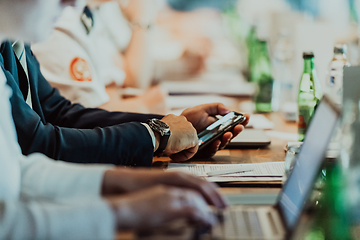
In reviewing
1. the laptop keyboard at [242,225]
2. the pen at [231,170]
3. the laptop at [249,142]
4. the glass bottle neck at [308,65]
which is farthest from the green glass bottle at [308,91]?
the laptop keyboard at [242,225]

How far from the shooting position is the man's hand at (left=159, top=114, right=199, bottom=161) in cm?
109

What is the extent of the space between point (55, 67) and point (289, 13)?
1535mm

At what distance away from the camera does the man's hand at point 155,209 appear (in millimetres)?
580

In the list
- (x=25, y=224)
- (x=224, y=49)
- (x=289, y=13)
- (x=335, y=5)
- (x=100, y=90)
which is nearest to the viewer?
(x=25, y=224)

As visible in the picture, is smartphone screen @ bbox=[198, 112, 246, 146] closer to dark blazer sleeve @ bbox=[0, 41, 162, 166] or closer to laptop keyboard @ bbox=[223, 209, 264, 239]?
dark blazer sleeve @ bbox=[0, 41, 162, 166]

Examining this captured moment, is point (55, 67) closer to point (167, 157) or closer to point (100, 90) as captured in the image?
point (100, 90)

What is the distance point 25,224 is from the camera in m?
0.57

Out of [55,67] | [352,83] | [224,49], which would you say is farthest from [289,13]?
[352,83]

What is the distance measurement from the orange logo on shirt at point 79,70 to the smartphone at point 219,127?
77 cm

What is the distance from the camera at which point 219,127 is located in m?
1.19

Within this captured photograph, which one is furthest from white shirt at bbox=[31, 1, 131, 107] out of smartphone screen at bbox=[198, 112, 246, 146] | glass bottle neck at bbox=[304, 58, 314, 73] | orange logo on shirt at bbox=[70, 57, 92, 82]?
glass bottle neck at bbox=[304, 58, 314, 73]

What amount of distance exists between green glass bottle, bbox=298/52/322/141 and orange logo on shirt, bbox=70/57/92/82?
86 centimetres

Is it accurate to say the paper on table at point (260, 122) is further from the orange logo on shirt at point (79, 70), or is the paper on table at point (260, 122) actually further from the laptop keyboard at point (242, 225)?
the laptop keyboard at point (242, 225)

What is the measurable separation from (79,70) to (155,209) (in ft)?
4.24
